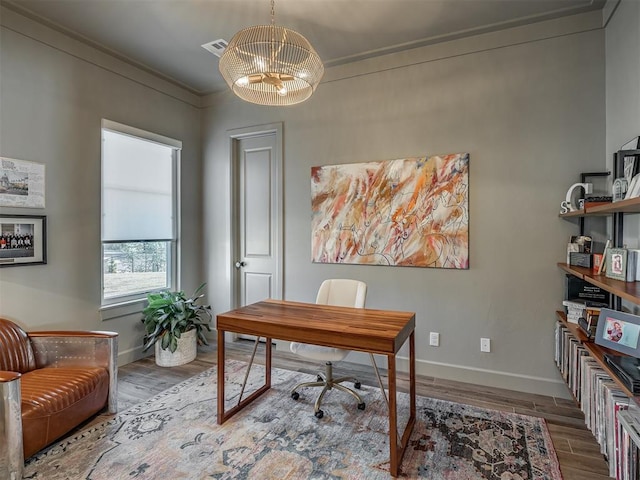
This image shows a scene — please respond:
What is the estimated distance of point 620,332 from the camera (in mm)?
1677

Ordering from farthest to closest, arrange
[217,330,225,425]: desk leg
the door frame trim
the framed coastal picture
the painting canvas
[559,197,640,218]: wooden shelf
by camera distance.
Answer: the door frame trim, the painting canvas, the framed coastal picture, [217,330,225,425]: desk leg, [559,197,640,218]: wooden shelf

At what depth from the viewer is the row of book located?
1501 mm

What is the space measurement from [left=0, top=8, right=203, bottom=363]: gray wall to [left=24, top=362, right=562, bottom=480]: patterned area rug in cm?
113

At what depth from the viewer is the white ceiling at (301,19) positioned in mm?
2520

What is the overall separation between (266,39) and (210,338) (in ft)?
11.2

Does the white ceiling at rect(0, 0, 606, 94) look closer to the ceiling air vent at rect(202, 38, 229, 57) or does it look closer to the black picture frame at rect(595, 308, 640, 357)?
the ceiling air vent at rect(202, 38, 229, 57)

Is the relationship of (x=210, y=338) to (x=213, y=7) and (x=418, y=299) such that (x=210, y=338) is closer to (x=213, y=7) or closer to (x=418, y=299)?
(x=418, y=299)

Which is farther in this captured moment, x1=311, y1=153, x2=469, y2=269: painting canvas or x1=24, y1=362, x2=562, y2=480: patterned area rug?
x1=311, y1=153, x2=469, y2=269: painting canvas

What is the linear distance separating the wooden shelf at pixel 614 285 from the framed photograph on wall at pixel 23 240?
3752 mm

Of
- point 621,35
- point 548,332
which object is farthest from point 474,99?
point 548,332

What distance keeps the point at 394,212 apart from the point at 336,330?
1.56 m

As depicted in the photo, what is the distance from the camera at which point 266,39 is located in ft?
6.31

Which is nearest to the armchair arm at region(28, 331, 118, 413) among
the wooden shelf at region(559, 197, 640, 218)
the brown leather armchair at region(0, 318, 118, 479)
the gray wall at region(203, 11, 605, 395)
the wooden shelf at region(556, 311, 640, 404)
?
the brown leather armchair at region(0, 318, 118, 479)

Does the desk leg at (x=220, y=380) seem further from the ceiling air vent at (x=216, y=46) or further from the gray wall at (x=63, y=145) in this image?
the ceiling air vent at (x=216, y=46)
